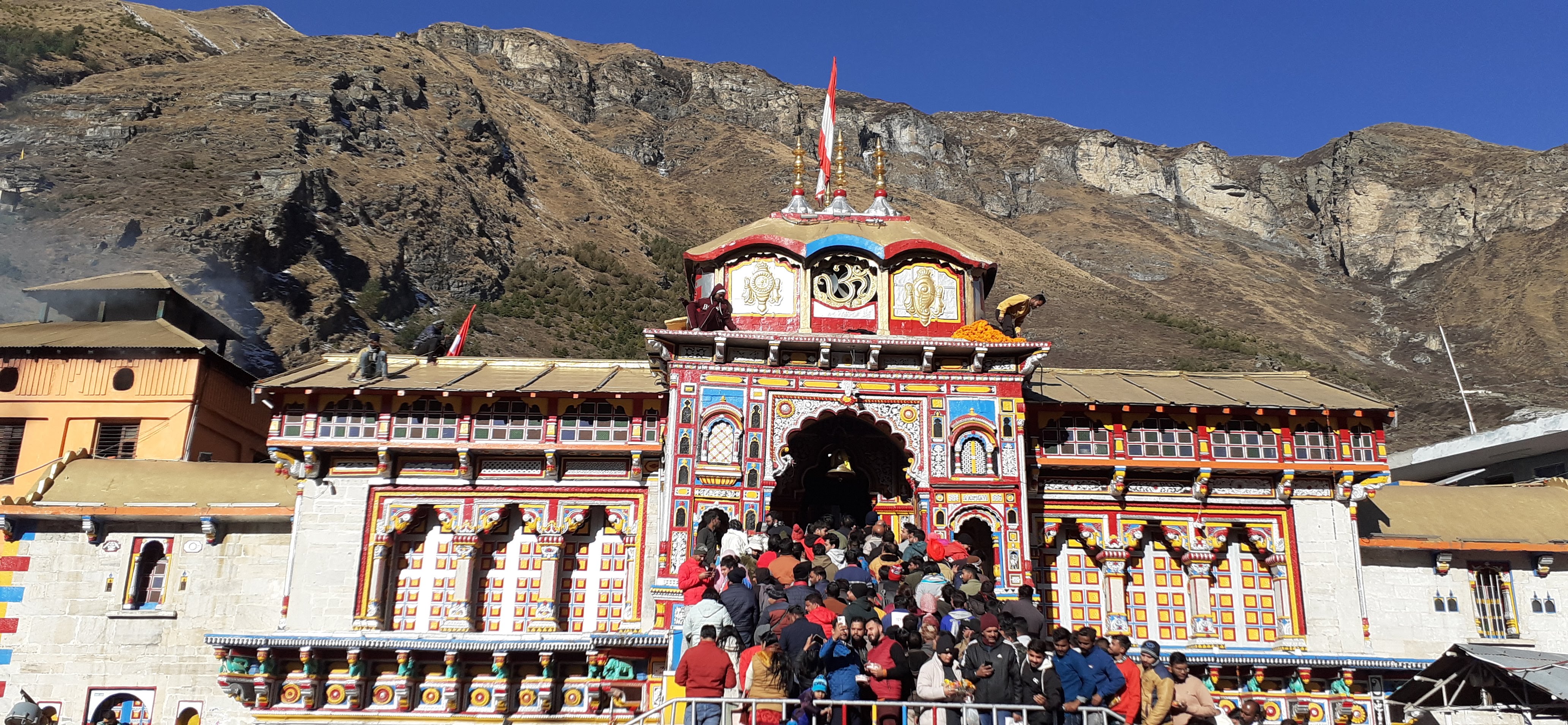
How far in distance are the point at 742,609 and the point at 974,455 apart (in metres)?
9.08

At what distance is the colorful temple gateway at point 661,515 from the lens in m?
21.5

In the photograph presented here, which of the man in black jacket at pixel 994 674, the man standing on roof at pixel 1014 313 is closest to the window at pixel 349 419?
the man standing on roof at pixel 1014 313

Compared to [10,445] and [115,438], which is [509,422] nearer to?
[115,438]

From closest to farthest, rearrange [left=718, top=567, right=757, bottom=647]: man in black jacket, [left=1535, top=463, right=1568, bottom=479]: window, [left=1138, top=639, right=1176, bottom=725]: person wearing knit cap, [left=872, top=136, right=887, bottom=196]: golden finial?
[left=1138, top=639, right=1176, bottom=725]: person wearing knit cap, [left=718, top=567, right=757, bottom=647]: man in black jacket, [left=872, top=136, right=887, bottom=196]: golden finial, [left=1535, top=463, right=1568, bottom=479]: window

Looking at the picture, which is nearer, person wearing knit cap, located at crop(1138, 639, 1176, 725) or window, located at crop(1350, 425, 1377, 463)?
person wearing knit cap, located at crop(1138, 639, 1176, 725)

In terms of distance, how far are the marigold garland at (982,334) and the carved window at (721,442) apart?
16.0ft

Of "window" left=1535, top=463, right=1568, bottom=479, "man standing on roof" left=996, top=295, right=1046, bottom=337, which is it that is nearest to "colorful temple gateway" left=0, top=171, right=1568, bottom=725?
"man standing on roof" left=996, top=295, right=1046, bottom=337

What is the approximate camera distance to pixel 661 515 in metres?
21.1

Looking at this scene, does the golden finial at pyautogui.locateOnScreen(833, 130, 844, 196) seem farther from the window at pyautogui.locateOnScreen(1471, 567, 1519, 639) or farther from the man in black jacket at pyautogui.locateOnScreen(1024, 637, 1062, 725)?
the window at pyautogui.locateOnScreen(1471, 567, 1519, 639)

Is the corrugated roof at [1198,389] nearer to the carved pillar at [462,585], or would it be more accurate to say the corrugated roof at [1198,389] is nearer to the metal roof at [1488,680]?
the metal roof at [1488,680]

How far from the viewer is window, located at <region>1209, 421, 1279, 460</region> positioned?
23.6 metres

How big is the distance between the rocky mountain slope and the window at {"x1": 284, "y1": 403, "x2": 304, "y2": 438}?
22.7 m

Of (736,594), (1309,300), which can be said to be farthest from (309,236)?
(1309,300)

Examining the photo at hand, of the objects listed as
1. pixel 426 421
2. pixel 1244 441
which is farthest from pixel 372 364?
pixel 1244 441
